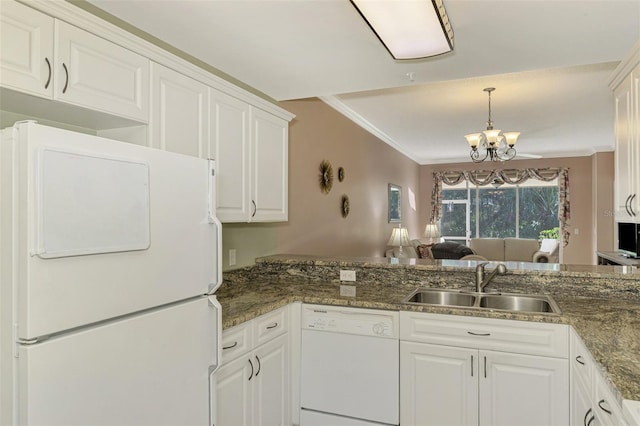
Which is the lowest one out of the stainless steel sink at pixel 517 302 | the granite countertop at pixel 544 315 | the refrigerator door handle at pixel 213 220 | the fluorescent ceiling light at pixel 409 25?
the stainless steel sink at pixel 517 302

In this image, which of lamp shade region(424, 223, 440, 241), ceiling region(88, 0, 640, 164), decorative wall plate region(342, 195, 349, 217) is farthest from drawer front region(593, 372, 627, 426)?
lamp shade region(424, 223, 440, 241)

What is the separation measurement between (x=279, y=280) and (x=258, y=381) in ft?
3.31

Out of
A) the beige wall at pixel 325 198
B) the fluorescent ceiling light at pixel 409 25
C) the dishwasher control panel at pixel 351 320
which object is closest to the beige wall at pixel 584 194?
the beige wall at pixel 325 198

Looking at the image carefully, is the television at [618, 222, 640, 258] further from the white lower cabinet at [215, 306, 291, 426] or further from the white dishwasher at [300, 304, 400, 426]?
the white lower cabinet at [215, 306, 291, 426]

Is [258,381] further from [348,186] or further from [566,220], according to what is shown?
[566,220]

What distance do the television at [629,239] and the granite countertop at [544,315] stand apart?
290 cm

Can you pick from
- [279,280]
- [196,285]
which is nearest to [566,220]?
[279,280]

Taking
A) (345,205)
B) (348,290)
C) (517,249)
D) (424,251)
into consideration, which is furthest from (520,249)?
(348,290)

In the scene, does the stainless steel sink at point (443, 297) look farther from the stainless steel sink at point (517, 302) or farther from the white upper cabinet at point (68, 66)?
the white upper cabinet at point (68, 66)

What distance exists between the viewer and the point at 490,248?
7594 mm

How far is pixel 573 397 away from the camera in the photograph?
1854 mm

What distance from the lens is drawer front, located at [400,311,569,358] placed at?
1.96 metres

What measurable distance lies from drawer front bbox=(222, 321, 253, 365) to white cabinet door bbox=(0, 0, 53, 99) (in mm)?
1264

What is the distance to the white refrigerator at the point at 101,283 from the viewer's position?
100cm
